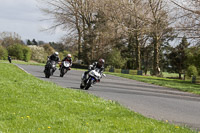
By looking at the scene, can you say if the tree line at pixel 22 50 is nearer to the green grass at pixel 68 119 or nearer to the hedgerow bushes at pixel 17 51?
the hedgerow bushes at pixel 17 51

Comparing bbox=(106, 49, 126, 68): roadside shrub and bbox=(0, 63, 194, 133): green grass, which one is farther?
bbox=(106, 49, 126, 68): roadside shrub

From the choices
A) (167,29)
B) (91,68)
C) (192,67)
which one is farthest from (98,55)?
(91,68)

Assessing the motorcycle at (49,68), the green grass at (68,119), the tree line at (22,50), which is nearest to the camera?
the green grass at (68,119)

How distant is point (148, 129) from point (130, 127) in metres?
0.34

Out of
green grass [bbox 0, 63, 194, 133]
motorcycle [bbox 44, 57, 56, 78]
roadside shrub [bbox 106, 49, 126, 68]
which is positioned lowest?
green grass [bbox 0, 63, 194, 133]

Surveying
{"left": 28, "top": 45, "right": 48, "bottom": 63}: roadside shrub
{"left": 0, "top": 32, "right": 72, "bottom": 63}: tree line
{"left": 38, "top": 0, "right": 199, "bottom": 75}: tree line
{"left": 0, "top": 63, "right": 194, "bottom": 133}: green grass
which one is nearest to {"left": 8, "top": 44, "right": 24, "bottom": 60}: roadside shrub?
{"left": 0, "top": 32, "right": 72, "bottom": 63}: tree line

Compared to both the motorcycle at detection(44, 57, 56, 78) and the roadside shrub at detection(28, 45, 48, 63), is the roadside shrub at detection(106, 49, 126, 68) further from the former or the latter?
the roadside shrub at detection(28, 45, 48, 63)

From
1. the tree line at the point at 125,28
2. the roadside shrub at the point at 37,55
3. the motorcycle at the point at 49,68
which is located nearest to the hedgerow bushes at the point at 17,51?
the roadside shrub at the point at 37,55

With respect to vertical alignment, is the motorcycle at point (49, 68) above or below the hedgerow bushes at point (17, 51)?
below

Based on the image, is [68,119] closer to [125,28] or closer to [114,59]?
[125,28]

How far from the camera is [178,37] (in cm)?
2733

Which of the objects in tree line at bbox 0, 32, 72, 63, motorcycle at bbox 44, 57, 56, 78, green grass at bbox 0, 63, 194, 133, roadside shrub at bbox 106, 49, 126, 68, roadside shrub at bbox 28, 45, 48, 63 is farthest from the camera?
roadside shrub at bbox 28, 45, 48, 63

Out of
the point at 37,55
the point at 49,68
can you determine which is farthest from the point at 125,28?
the point at 37,55

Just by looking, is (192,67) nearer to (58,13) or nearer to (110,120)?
(58,13)
